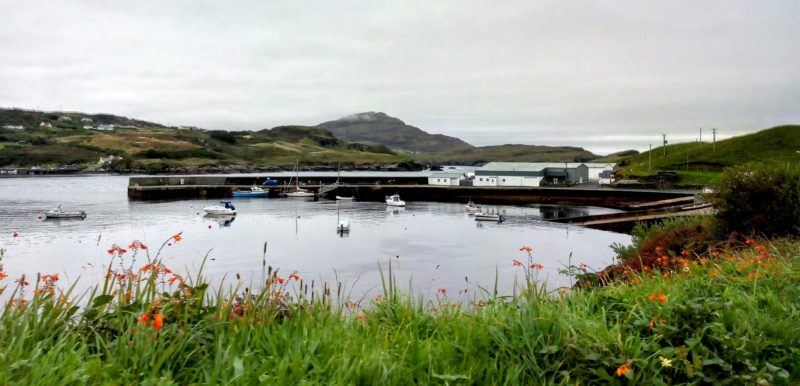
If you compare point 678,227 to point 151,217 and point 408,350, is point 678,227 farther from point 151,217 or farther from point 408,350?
point 151,217

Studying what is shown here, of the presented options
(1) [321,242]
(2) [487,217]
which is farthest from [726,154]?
(1) [321,242]

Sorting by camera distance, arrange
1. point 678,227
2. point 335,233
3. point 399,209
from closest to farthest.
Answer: point 678,227 < point 335,233 < point 399,209

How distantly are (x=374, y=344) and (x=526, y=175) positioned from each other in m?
86.1

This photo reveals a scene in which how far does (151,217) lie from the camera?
54531 mm

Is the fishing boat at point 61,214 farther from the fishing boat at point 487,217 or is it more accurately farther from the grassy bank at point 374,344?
the grassy bank at point 374,344

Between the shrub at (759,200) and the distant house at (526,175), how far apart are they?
71139 millimetres

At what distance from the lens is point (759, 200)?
14148mm

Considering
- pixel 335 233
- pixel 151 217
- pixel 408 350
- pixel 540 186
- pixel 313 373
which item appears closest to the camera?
pixel 313 373

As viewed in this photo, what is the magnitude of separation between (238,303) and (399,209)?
60.1 meters

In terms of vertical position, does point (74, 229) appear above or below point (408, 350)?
below

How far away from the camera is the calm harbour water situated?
27.0 metres

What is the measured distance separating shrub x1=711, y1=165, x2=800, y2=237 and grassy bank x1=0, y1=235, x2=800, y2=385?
11119 millimetres

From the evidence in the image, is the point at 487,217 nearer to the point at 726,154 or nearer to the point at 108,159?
the point at 726,154

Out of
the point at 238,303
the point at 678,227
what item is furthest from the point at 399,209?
the point at 238,303
